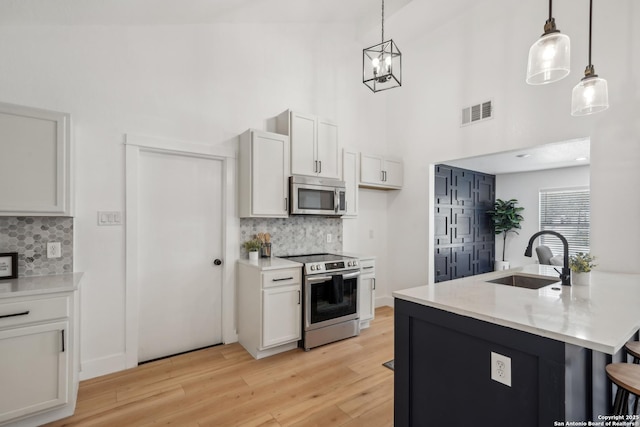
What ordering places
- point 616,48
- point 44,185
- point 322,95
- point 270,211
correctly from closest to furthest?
point 44,185 < point 616,48 < point 270,211 < point 322,95

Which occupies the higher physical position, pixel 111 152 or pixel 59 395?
pixel 111 152

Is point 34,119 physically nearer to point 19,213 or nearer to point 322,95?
point 19,213

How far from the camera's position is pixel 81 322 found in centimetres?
261

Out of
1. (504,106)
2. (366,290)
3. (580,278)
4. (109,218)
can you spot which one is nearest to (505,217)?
(504,106)

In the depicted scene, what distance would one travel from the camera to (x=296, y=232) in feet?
12.8

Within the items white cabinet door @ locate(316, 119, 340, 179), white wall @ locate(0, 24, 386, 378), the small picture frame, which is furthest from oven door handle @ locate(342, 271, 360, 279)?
the small picture frame

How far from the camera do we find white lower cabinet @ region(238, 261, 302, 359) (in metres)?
2.95

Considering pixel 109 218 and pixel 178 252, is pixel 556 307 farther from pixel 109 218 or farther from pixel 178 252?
pixel 109 218

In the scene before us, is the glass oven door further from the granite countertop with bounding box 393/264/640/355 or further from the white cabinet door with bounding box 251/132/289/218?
the granite countertop with bounding box 393/264/640/355

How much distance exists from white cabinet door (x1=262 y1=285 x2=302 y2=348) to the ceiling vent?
302cm

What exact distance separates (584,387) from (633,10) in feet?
10.9

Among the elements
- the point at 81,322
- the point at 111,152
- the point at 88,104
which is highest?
the point at 88,104

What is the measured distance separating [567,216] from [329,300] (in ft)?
18.1

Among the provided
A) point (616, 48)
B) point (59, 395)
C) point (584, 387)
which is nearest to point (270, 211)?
point (59, 395)
